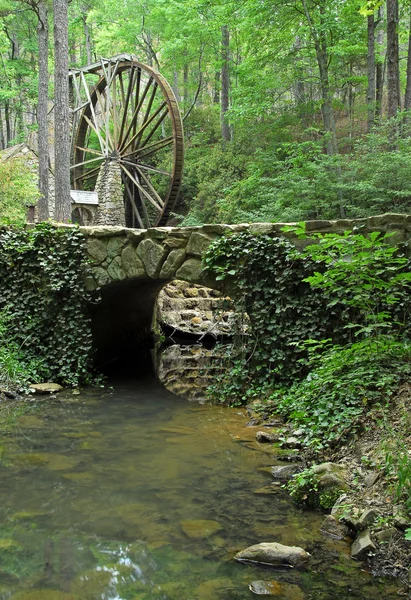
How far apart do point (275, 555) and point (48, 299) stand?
198 inches

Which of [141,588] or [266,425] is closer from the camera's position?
[141,588]

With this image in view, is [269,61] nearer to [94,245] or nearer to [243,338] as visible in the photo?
[94,245]

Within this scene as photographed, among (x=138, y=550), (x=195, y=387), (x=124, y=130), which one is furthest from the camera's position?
(x=124, y=130)

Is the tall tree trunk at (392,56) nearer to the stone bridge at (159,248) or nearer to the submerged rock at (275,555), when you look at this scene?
the stone bridge at (159,248)

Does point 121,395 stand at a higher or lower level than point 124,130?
lower

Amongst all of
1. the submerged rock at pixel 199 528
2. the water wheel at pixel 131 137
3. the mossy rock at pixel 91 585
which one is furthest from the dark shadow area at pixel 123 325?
the water wheel at pixel 131 137

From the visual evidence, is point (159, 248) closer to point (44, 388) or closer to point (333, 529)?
point (44, 388)

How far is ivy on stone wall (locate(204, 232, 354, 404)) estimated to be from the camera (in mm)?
5613

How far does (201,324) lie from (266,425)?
6631mm

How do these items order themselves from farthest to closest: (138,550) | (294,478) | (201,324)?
1. (201,324)
2. (294,478)
3. (138,550)

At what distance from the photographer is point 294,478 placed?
3646 millimetres

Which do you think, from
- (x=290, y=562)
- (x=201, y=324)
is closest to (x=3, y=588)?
(x=290, y=562)

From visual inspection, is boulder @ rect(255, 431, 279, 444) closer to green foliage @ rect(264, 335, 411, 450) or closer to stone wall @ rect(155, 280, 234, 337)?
green foliage @ rect(264, 335, 411, 450)

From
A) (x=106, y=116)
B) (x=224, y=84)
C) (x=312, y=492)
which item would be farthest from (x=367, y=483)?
(x=224, y=84)
